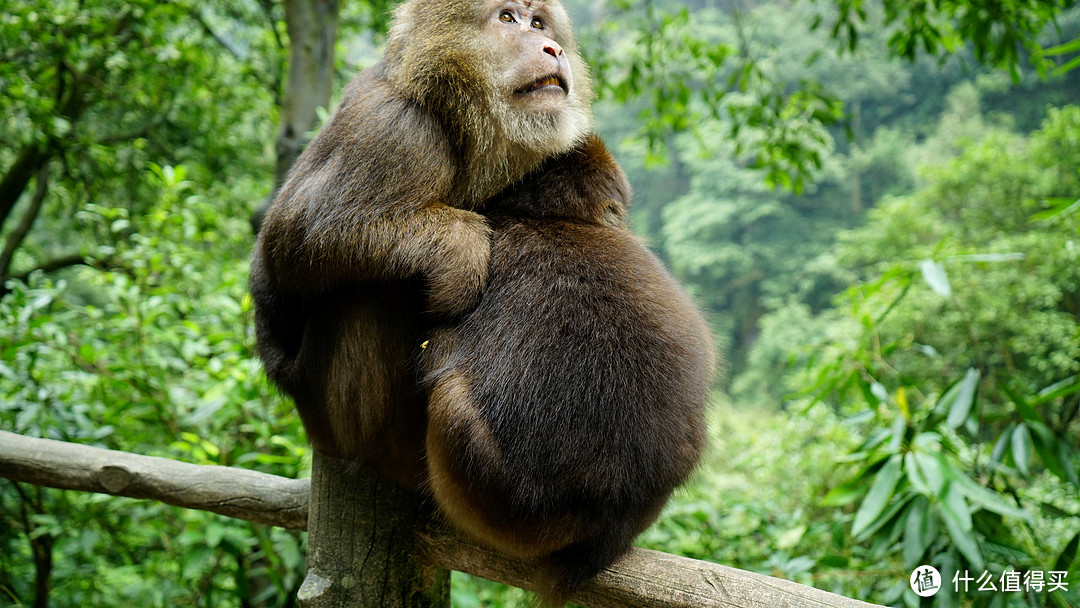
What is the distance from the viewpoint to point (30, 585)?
3.66 meters

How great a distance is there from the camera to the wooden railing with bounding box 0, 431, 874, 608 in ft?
5.82

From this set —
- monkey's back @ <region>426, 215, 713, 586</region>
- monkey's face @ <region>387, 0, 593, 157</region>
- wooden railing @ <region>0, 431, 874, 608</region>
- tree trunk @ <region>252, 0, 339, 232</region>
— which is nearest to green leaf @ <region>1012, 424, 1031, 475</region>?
wooden railing @ <region>0, 431, 874, 608</region>

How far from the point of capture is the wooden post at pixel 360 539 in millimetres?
2154

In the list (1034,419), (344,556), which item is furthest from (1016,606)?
(344,556)

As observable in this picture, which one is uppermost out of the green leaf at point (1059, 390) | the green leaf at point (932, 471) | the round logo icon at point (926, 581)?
the green leaf at point (1059, 390)

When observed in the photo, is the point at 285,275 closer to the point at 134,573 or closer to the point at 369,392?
the point at 369,392

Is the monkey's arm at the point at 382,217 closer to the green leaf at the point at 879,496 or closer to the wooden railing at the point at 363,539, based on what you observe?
the wooden railing at the point at 363,539

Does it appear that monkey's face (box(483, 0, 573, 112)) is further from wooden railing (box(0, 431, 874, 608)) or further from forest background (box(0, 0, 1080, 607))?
wooden railing (box(0, 431, 874, 608))

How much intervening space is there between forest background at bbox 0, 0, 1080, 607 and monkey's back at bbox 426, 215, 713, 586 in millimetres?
486

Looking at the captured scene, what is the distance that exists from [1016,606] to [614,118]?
109ft

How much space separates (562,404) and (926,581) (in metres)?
1.87

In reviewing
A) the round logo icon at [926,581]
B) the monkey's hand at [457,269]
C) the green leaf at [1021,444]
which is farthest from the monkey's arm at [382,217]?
the green leaf at [1021,444]

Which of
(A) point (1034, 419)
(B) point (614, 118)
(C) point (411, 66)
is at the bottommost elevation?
(B) point (614, 118)

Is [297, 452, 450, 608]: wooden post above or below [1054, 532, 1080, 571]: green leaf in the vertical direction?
above
